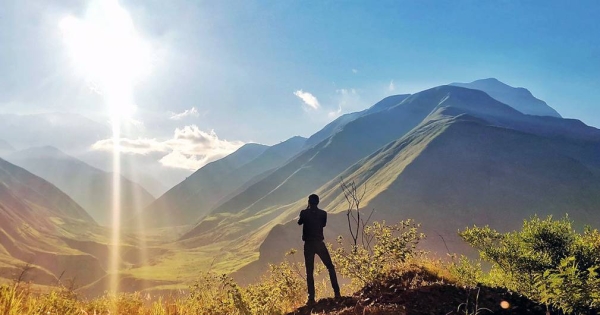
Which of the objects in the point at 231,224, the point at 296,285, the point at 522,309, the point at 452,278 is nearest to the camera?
the point at 522,309

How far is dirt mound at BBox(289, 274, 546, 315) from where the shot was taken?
6484 millimetres

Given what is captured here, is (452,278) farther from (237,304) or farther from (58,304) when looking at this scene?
(58,304)

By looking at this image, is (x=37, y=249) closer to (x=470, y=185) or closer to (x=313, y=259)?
(x=470, y=185)

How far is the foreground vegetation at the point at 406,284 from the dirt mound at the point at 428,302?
0.10ft

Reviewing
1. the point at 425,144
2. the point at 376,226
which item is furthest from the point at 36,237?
the point at 376,226

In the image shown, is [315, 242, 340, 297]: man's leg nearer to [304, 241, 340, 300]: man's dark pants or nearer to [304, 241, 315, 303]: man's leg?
[304, 241, 340, 300]: man's dark pants

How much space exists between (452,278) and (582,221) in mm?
100707

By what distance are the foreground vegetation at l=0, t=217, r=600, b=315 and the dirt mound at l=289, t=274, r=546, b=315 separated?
0.03m

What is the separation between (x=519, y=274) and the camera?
990cm

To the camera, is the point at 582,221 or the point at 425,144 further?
the point at 425,144

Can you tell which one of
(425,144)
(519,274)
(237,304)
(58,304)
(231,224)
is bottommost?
(231,224)

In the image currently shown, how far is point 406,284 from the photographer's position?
8234mm

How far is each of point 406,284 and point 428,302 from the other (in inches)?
53.0

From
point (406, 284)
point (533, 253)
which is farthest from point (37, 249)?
point (533, 253)
